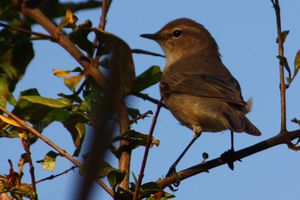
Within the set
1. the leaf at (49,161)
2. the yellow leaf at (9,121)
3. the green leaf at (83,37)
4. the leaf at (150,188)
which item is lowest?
the leaf at (150,188)

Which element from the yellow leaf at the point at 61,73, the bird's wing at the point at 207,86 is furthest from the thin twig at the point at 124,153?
the bird's wing at the point at 207,86

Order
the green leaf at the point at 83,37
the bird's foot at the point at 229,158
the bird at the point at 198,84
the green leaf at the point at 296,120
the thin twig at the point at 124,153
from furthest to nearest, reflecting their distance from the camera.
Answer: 1. the bird at the point at 198,84
2. the bird's foot at the point at 229,158
3. the green leaf at the point at 296,120
4. the green leaf at the point at 83,37
5. the thin twig at the point at 124,153

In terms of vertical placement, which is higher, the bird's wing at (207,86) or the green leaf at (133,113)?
the green leaf at (133,113)

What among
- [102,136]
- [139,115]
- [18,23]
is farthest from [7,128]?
[102,136]

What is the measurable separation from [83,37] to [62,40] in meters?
0.39

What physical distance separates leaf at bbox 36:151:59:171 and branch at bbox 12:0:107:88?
496 millimetres

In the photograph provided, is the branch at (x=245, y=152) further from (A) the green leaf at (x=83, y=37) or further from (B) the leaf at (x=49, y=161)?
(A) the green leaf at (x=83, y=37)

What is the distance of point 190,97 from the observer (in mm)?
5898

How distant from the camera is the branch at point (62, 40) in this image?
1.64 metres

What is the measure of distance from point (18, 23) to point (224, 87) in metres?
4.19

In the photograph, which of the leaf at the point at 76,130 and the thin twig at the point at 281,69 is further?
the thin twig at the point at 281,69

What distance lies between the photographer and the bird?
5.28m

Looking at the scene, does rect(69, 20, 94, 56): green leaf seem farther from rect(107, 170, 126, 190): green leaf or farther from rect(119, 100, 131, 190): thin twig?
rect(107, 170, 126, 190): green leaf

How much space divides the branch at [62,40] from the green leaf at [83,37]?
6.9 inches
